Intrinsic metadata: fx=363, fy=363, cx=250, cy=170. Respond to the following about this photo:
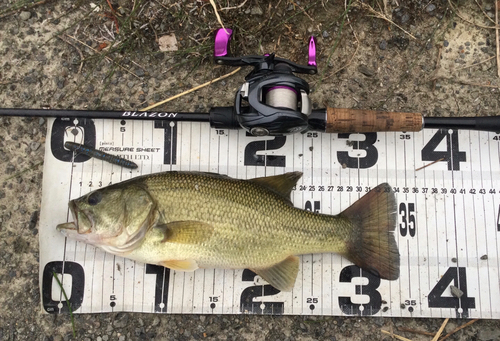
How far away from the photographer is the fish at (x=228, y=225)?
8.11 ft

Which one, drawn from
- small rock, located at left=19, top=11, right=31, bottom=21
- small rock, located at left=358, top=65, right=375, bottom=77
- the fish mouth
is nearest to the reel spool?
small rock, located at left=358, top=65, right=375, bottom=77

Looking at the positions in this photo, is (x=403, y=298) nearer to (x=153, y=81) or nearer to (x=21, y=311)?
(x=153, y=81)

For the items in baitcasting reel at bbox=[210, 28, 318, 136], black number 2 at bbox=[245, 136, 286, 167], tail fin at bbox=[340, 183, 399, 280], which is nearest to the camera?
baitcasting reel at bbox=[210, 28, 318, 136]

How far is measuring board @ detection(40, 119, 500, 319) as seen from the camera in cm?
282

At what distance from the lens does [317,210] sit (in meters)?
2.92

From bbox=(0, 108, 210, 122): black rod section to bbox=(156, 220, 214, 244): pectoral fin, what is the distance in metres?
0.82

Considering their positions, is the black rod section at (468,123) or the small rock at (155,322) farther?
the small rock at (155,322)

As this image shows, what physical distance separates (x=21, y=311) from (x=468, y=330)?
350 centimetres

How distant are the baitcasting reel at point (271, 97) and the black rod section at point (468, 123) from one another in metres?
1.02

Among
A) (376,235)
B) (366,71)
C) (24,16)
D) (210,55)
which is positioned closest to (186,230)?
(376,235)

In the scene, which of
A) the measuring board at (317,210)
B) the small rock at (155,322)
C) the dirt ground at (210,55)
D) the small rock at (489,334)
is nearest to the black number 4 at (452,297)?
the measuring board at (317,210)

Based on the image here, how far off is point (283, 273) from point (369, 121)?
130 centimetres

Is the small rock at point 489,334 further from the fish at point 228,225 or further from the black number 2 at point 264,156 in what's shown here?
the black number 2 at point 264,156

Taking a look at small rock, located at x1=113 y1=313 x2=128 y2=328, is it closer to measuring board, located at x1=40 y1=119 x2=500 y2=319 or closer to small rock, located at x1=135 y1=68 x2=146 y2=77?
measuring board, located at x1=40 y1=119 x2=500 y2=319
